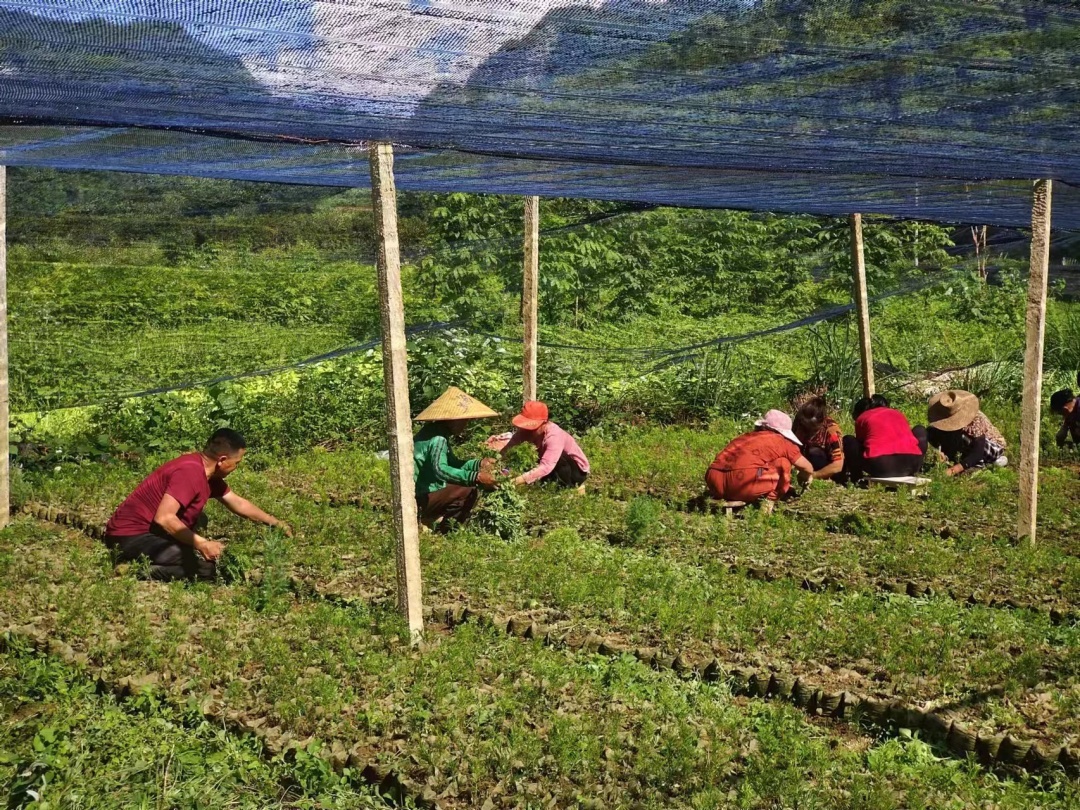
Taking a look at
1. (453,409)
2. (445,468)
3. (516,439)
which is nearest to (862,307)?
(516,439)

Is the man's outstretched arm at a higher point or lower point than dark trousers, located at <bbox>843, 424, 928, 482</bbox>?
higher

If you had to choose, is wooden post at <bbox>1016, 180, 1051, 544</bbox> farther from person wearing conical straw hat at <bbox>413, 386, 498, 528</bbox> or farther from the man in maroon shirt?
the man in maroon shirt

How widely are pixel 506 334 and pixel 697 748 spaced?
36.1ft

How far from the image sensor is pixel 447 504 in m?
8.32

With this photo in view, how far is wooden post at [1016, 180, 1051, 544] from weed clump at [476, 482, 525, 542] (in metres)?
3.68

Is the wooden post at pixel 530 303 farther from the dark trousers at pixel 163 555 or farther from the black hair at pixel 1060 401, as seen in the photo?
the black hair at pixel 1060 401

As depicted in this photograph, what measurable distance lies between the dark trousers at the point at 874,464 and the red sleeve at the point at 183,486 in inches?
234

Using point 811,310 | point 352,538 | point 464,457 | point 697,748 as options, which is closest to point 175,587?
point 352,538

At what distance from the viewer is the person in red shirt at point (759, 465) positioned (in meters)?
8.91

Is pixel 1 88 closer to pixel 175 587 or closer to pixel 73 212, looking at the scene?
pixel 175 587

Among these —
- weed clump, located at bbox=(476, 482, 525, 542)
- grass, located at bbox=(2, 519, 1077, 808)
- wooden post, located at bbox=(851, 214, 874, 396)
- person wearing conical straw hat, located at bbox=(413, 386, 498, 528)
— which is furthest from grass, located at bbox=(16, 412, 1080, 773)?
wooden post, located at bbox=(851, 214, 874, 396)

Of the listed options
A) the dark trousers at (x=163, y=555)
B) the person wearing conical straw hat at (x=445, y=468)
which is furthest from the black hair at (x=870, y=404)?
the dark trousers at (x=163, y=555)

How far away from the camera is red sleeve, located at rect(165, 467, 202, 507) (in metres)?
6.98

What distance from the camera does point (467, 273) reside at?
1542 cm
